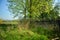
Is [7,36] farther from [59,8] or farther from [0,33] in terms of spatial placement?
[59,8]

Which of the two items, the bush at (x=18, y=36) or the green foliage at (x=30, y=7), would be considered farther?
the green foliage at (x=30, y=7)

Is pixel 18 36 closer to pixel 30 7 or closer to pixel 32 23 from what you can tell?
pixel 32 23

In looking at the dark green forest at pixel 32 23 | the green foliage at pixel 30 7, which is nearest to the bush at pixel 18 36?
the dark green forest at pixel 32 23

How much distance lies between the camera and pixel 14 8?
20469 mm

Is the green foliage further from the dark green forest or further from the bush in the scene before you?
the bush

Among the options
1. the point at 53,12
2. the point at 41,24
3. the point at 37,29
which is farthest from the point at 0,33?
the point at 53,12

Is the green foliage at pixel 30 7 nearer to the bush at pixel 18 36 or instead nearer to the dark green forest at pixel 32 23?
the dark green forest at pixel 32 23

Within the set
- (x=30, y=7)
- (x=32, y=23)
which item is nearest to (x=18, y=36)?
(x=32, y=23)

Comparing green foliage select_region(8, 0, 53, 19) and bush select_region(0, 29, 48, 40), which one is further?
green foliage select_region(8, 0, 53, 19)

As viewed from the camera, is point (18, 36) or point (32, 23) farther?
point (32, 23)

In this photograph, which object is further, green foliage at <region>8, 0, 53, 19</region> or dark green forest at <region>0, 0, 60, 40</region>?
green foliage at <region>8, 0, 53, 19</region>

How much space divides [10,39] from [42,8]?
467 inches

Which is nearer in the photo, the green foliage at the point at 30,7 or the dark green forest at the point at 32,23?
the dark green forest at the point at 32,23

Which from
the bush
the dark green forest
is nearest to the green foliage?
the dark green forest
